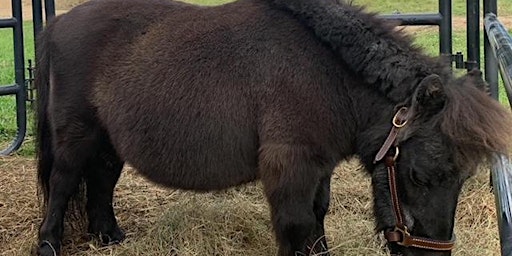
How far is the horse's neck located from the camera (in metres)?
3.07

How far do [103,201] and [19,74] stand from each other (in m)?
2.37

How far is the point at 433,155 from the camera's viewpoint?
9.34 feet

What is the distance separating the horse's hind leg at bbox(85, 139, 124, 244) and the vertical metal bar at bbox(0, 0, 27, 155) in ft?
7.12

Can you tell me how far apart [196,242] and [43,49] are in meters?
1.42

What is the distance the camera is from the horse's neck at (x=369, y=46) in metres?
3.07

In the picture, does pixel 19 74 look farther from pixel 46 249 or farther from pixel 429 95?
pixel 429 95

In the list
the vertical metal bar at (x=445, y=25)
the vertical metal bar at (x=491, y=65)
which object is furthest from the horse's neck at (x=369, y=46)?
the vertical metal bar at (x=445, y=25)

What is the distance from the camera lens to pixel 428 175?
285cm

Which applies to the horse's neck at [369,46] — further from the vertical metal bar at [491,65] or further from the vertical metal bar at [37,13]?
the vertical metal bar at [37,13]

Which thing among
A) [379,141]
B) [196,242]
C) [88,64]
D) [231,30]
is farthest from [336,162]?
[88,64]

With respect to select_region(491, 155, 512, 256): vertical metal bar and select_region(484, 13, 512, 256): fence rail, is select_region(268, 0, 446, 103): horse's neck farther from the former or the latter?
select_region(491, 155, 512, 256): vertical metal bar

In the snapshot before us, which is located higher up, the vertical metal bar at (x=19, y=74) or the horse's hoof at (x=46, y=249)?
the vertical metal bar at (x=19, y=74)

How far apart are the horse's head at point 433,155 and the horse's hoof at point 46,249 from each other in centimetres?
191

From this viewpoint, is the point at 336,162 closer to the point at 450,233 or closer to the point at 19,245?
the point at 450,233
